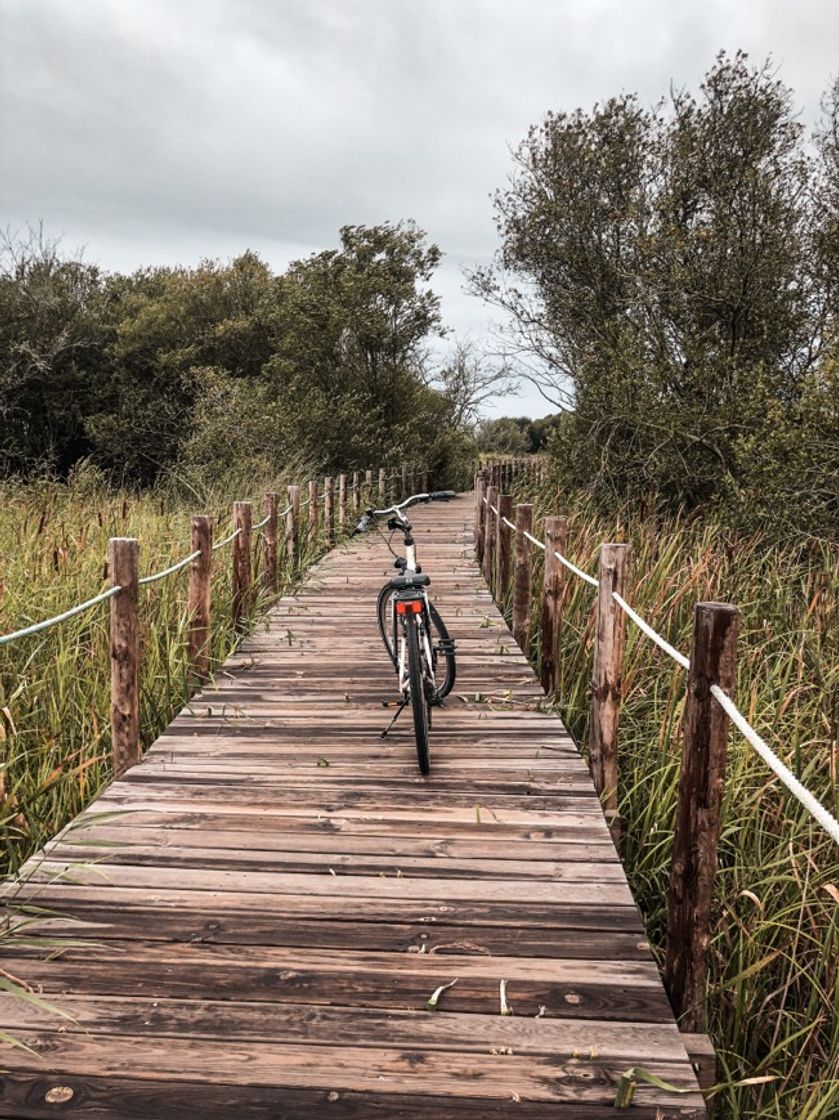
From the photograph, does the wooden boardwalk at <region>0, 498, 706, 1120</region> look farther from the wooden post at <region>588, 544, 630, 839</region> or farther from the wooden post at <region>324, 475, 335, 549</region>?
the wooden post at <region>324, 475, 335, 549</region>

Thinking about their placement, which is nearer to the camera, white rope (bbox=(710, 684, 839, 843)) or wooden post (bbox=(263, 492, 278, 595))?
white rope (bbox=(710, 684, 839, 843))

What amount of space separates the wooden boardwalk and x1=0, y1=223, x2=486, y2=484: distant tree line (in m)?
11.1

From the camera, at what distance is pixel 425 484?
24.8 meters

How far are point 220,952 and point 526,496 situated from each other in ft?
40.8

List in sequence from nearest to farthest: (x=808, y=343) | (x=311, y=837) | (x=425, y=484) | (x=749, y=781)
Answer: (x=311, y=837)
(x=749, y=781)
(x=808, y=343)
(x=425, y=484)

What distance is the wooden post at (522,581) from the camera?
667 cm

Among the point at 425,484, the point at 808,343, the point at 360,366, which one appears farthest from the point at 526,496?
the point at 425,484

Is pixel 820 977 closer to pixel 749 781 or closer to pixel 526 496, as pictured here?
pixel 749 781

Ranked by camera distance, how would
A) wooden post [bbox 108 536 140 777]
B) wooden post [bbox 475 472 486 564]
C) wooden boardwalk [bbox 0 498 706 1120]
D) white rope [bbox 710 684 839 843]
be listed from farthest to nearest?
wooden post [bbox 475 472 486 564] → wooden post [bbox 108 536 140 777] → wooden boardwalk [bbox 0 498 706 1120] → white rope [bbox 710 684 839 843]

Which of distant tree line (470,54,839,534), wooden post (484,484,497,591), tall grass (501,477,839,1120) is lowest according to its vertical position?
tall grass (501,477,839,1120)

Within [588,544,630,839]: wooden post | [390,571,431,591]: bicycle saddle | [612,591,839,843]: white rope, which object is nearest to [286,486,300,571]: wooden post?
[390,571,431,591]: bicycle saddle

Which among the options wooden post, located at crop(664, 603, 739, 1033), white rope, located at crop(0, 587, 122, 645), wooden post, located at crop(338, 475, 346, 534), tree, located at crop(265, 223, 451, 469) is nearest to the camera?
wooden post, located at crop(664, 603, 739, 1033)

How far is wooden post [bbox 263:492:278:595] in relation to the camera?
8.21 m

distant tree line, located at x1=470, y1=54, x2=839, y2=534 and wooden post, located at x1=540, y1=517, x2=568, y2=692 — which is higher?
distant tree line, located at x1=470, y1=54, x2=839, y2=534
